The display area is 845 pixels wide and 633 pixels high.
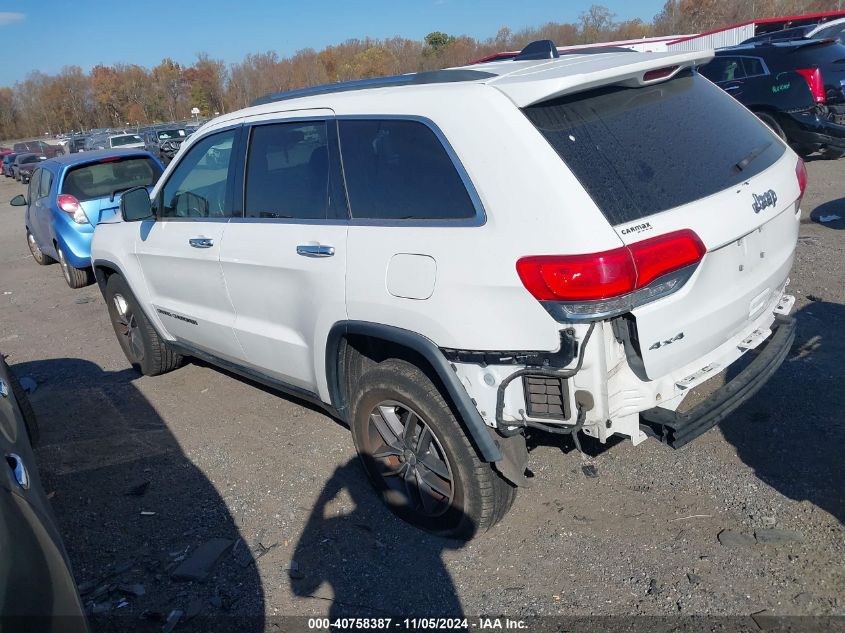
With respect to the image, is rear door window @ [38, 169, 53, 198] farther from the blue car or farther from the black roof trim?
the black roof trim

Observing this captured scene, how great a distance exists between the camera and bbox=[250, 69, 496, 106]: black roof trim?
123 inches

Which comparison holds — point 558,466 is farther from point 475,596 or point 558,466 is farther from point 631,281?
point 631,281

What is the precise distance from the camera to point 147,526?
3.82 meters

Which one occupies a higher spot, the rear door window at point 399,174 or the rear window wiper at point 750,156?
the rear door window at point 399,174

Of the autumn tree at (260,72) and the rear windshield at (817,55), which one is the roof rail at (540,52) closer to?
the rear windshield at (817,55)

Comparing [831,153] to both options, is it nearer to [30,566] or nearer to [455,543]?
[455,543]

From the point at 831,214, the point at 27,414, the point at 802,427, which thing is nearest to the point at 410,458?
the point at 802,427

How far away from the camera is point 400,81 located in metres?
3.45

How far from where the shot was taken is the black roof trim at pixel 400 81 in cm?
314

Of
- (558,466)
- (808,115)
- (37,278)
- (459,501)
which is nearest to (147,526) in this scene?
(459,501)

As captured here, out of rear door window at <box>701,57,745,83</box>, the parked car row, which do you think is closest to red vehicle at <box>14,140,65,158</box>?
rear door window at <box>701,57,745,83</box>

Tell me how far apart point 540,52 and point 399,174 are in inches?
48.8

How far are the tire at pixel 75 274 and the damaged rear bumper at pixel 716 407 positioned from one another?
340 inches

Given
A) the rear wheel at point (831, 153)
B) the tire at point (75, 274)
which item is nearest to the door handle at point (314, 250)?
the tire at point (75, 274)
